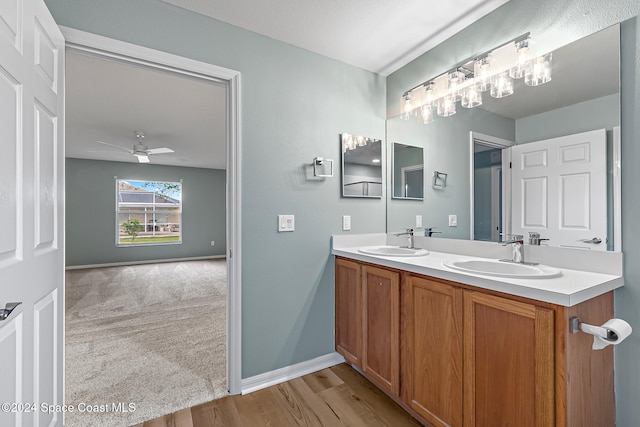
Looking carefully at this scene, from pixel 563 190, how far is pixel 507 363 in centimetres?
93

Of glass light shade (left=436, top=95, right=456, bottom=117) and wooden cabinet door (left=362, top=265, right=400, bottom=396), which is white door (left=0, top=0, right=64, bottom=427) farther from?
glass light shade (left=436, top=95, right=456, bottom=117)

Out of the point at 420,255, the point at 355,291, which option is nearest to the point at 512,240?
the point at 420,255

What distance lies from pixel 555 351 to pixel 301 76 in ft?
6.79

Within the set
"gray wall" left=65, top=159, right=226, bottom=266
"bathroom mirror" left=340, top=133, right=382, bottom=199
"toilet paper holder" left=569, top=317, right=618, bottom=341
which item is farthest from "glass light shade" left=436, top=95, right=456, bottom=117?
"gray wall" left=65, top=159, right=226, bottom=266

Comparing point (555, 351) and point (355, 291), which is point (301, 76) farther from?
point (555, 351)

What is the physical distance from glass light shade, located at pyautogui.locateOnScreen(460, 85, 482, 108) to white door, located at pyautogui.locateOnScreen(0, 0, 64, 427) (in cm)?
220

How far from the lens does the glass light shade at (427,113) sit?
2207 millimetres

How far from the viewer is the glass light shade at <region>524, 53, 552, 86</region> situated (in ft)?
5.16

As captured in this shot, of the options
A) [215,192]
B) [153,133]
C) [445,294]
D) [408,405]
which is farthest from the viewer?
[215,192]

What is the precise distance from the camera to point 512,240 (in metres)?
1.69

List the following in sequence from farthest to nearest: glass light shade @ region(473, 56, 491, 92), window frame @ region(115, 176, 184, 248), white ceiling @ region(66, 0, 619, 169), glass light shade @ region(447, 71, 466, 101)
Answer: window frame @ region(115, 176, 184, 248) → glass light shade @ region(447, 71, 466, 101) → glass light shade @ region(473, 56, 491, 92) → white ceiling @ region(66, 0, 619, 169)

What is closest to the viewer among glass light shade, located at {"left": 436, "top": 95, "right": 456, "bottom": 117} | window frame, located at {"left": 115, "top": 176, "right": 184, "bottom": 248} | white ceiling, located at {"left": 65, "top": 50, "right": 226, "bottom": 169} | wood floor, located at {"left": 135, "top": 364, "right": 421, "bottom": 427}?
wood floor, located at {"left": 135, "top": 364, "right": 421, "bottom": 427}

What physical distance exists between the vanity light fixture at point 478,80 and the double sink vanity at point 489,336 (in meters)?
0.93

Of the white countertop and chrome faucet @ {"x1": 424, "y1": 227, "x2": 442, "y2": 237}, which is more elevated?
chrome faucet @ {"x1": 424, "y1": 227, "x2": 442, "y2": 237}
